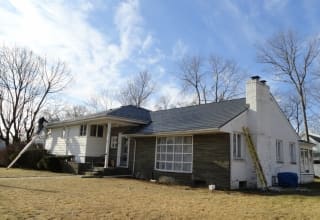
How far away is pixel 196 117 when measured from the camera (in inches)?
663

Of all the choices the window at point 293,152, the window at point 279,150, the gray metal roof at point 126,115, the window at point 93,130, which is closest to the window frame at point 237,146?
the window at point 279,150

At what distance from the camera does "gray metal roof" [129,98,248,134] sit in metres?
14.9

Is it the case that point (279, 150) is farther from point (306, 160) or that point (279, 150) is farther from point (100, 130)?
point (100, 130)

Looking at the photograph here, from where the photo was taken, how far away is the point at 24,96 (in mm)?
33656

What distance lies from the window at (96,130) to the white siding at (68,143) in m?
0.69

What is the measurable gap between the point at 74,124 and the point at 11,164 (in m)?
5.64

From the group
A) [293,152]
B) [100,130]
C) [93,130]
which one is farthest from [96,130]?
[293,152]

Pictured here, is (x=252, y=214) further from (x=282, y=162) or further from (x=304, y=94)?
(x=304, y=94)

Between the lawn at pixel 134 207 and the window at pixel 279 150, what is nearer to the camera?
the lawn at pixel 134 207

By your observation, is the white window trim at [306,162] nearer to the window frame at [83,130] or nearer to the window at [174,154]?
the window at [174,154]

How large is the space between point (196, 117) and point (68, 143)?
10.9 meters

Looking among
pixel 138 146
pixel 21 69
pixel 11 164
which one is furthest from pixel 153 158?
pixel 21 69

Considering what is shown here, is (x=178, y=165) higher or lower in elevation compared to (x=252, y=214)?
higher

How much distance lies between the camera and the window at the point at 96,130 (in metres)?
21.0
